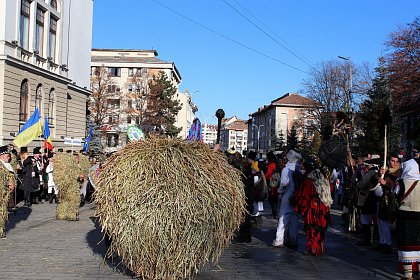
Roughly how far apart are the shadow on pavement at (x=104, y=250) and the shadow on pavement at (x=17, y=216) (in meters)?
1.92

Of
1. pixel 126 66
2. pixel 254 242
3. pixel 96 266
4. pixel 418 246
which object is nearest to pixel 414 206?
pixel 418 246

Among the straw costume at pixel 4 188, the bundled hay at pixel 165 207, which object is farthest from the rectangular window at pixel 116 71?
the bundled hay at pixel 165 207

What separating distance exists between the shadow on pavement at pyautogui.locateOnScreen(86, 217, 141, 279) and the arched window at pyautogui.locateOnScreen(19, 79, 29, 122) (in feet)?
64.1

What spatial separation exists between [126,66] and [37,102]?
2001 inches

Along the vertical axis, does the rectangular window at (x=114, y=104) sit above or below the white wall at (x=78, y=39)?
below

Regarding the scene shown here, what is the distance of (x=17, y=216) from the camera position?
1371cm

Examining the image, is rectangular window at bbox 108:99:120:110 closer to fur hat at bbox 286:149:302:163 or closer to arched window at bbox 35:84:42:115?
arched window at bbox 35:84:42:115

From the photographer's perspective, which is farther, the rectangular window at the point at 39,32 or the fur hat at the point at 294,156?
the rectangular window at the point at 39,32

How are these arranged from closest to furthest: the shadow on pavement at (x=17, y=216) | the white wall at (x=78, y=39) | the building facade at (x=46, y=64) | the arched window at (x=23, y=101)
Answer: the shadow on pavement at (x=17, y=216)
the building facade at (x=46, y=64)
the arched window at (x=23, y=101)
the white wall at (x=78, y=39)

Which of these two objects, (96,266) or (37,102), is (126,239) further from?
(37,102)

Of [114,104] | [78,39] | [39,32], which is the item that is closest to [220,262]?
[39,32]

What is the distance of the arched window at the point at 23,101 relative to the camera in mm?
30097

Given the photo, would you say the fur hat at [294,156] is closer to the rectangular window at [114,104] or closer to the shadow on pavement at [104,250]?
the shadow on pavement at [104,250]

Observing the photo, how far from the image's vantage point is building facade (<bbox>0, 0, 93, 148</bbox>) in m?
27.9
